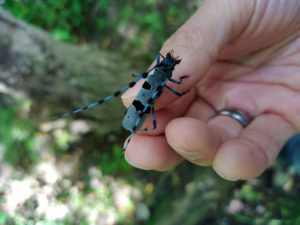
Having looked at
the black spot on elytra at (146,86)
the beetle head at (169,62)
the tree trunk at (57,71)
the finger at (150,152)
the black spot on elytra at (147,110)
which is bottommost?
the finger at (150,152)

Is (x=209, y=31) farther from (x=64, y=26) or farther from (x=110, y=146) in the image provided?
(x=64, y=26)

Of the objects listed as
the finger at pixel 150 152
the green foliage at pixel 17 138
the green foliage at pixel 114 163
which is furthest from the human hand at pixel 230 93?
the green foliage at pixel 17 138

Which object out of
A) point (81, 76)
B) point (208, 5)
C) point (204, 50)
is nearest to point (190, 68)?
point (204, 50)

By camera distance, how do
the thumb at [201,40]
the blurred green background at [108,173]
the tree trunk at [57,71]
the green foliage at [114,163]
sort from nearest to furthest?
the thumb at [201,40] < the tree trunk at [57,71] < the blurred green background at [108,173] < the green foliage at [114,163]

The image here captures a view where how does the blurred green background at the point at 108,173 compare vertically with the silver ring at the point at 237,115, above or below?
above

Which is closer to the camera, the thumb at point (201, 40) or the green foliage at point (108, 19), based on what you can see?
the thumb at point (201, 40)

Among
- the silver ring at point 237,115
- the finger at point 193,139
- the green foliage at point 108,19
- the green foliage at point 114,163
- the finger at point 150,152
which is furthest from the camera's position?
the green foliage at point 108,19

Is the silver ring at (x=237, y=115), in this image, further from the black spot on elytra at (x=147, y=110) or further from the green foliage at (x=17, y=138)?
the green foliage at (x=17, y=138)
